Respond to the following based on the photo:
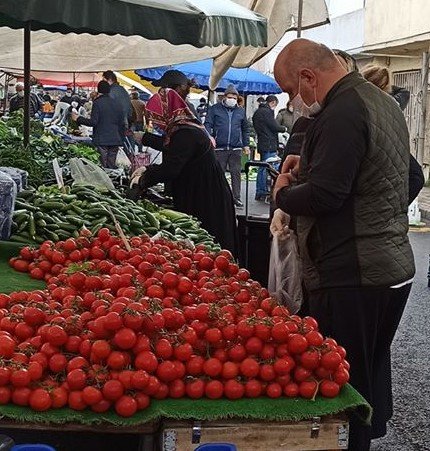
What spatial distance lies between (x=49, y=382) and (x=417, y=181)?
270cm

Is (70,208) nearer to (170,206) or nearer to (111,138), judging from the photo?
(170,206)

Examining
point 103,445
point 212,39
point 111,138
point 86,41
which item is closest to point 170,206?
point 212,39

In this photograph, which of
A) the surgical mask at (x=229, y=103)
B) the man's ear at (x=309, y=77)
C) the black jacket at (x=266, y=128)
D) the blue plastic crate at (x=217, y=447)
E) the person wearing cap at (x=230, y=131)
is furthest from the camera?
the black jacket at (x=266, y=128)

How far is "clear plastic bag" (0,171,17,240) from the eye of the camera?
4.75m

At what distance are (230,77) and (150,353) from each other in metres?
20.4

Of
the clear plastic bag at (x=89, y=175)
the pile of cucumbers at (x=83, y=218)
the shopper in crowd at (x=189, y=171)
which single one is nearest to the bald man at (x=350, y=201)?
the pile of cucumbers at (x=83, y=218)

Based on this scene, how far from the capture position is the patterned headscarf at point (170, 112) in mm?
6082

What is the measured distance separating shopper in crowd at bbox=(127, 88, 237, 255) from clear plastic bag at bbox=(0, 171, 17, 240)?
1492mm

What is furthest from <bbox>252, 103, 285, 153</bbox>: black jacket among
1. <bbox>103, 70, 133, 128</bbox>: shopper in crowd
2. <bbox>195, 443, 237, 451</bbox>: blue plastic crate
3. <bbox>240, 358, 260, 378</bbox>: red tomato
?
<bbox>195, 443, 237, 451</bbox>: blue plastic crate

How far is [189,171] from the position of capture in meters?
6.20

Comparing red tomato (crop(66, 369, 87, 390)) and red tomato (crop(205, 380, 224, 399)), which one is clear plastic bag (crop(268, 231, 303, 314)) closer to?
red tomato (crop(205, 380, 224, 399))

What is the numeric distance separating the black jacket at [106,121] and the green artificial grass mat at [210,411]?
12025 mm

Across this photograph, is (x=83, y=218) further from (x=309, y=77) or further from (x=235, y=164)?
(x=235, y=164)

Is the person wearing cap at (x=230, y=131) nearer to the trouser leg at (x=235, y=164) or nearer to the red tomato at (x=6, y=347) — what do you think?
the trouser leg at (x=235, y=164)
